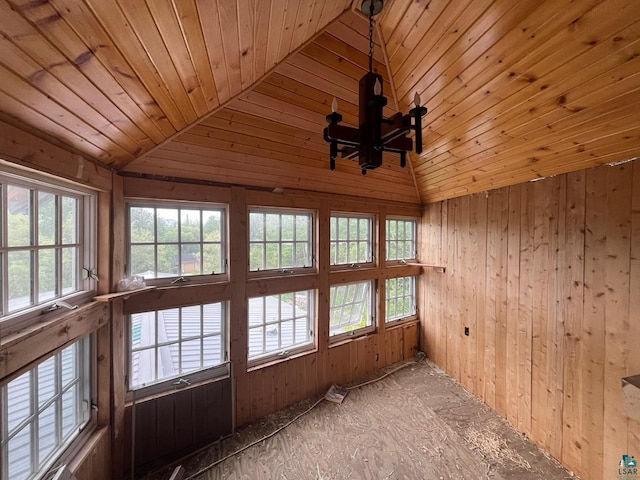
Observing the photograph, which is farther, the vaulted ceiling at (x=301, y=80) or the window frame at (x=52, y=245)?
the window frame at (x=52, y=245)

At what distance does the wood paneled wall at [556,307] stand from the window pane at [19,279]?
149 inches

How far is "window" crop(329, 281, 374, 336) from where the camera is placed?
3234mm

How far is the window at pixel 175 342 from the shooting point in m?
2.16

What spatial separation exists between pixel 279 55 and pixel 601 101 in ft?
6.57

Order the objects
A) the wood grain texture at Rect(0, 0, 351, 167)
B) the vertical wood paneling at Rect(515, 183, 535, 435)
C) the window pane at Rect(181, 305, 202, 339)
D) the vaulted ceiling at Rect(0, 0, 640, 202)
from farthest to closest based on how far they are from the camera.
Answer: the vertical wood paneling at Rect(515, 183, 535, 435) < the window pane at Rect(181, 305, 202, 339) < the vaulted ceiling at Rect(0, 0, 640, 202) < the wood grain texture at Rect(0, 0, 351, 167)

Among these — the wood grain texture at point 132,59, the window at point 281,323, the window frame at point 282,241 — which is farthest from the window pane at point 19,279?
the window at point 281,323

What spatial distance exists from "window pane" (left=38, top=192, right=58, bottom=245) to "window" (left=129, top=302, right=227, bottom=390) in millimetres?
925

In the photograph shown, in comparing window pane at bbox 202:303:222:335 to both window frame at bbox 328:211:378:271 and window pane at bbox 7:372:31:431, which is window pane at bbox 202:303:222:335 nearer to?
window pane at bbox 7:372:31:431

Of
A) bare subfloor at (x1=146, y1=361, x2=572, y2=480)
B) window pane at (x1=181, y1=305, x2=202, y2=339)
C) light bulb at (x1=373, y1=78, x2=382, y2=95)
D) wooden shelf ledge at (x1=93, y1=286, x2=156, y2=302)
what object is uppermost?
light bulb at (x1=373, y1=78, x2=382, y2=95)

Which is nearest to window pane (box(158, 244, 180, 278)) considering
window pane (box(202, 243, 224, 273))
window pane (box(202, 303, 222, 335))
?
window pane (box(202, 243, 224, 273))

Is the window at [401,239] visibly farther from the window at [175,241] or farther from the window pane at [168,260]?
the window pane at [168,260]

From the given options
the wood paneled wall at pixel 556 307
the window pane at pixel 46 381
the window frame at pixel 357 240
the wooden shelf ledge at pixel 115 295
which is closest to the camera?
the window pane at pixel 46 381

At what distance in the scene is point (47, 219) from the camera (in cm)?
148

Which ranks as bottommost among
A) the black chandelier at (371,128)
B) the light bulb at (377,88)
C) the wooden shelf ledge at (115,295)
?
the wooden shelf ledge at (115,295)
